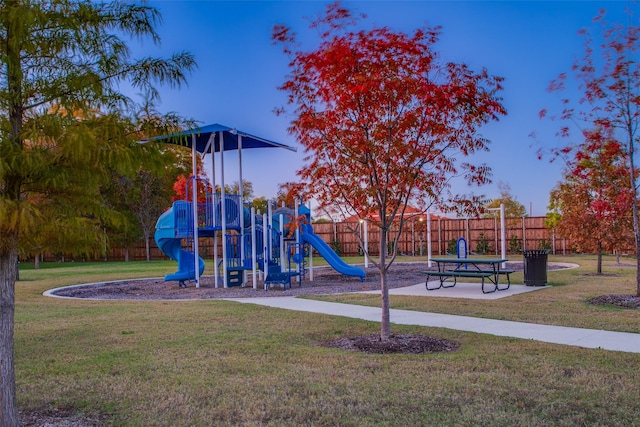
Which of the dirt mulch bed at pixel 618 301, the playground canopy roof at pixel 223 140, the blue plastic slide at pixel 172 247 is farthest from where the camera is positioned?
the blue plastic slide at pixel 172 247

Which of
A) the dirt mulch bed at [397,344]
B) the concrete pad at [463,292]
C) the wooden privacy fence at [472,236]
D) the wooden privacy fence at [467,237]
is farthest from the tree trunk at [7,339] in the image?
the wooden privacy fence at [472,236]

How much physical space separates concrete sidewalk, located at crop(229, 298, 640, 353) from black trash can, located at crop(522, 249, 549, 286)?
211 inches

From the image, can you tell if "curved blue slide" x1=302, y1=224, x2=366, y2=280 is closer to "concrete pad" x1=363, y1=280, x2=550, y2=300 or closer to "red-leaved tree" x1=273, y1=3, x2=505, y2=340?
"concrete pad" x1=363, y1=280, x2=550, y2=300

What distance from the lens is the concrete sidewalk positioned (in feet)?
22.8

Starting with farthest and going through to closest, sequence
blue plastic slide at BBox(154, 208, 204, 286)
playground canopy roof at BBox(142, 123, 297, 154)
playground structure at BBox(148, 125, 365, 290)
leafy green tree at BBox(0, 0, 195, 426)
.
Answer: blue plastic slide at BBox(154, 208, 204, 286), playground structure at BBox(148, 125, 365, 290), playground canopy roof at BBox(142, 123, 297, 154), leafy green tree at BBox(0, 0, 195, 426)

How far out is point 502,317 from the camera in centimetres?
900

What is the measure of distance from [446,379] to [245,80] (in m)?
10.3

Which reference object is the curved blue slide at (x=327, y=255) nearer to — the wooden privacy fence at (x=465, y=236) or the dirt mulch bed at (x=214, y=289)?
the dirt mulch bed at (x=214, y=289)

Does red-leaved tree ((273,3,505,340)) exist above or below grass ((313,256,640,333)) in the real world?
above

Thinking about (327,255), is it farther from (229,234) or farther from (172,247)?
(172,247)

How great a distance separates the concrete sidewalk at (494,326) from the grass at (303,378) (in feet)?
1.50

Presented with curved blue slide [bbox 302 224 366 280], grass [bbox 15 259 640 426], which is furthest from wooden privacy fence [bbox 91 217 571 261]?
grass [bbox 15 259 640 426]

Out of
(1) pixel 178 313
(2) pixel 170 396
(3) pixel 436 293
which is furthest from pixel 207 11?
(2) pixel 170 396

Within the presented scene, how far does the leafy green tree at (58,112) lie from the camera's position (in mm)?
3582
